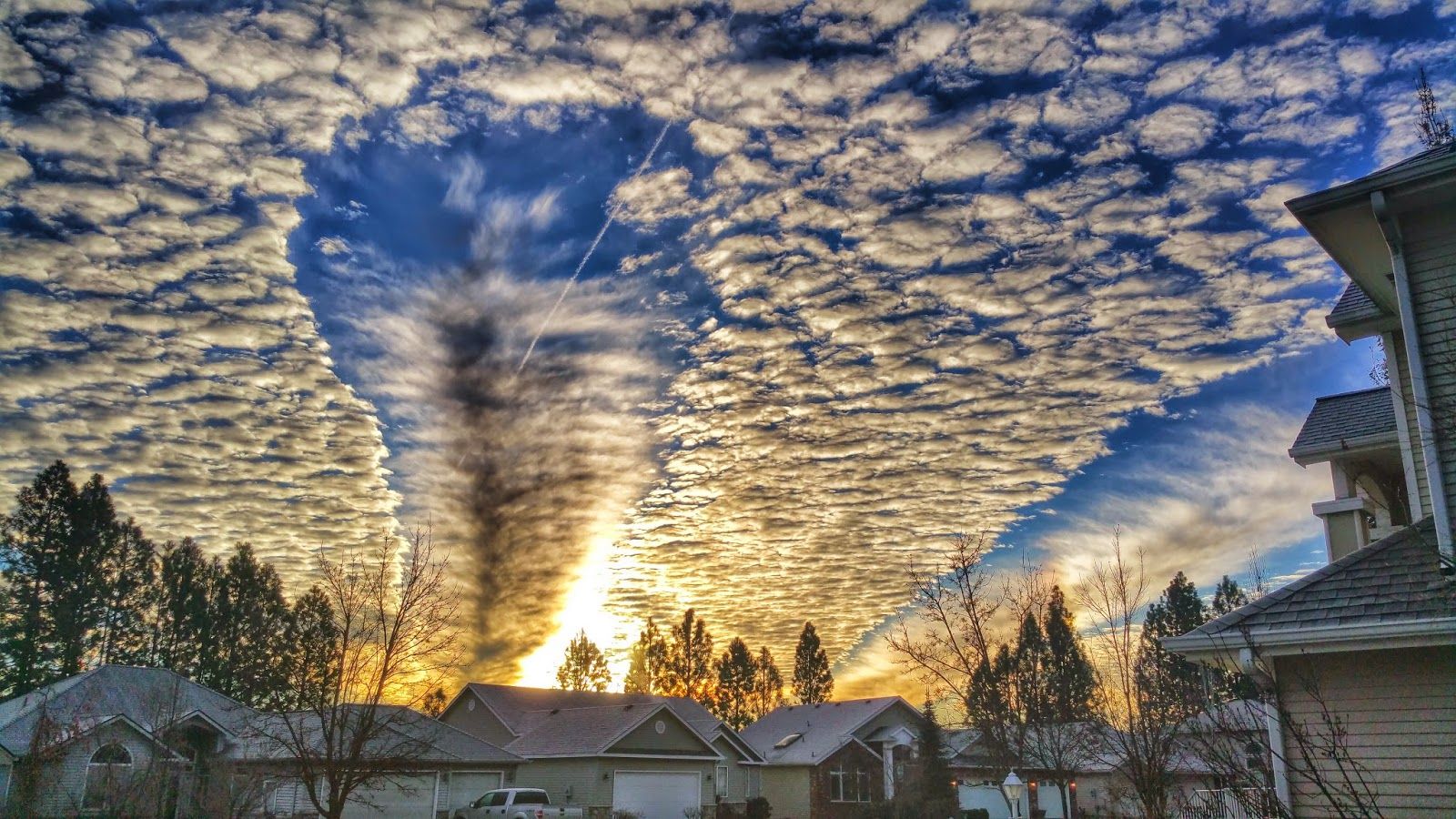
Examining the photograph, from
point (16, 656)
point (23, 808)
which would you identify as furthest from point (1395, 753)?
point (16, 656)

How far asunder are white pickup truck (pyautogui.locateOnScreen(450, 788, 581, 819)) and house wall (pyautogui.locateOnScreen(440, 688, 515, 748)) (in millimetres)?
11400

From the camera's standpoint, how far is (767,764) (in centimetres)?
4616

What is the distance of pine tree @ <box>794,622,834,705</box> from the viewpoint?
278 feet

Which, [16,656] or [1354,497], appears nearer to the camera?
[1354,497]

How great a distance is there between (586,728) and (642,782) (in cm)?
360

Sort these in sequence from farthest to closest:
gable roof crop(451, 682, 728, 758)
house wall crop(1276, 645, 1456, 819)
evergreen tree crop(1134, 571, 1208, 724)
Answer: gable roof crop(451, 682, 728, 758)
evergreen tree crop(1134, 571, 1208, 724)
house wall crop(1276, 645, 1456, 819)

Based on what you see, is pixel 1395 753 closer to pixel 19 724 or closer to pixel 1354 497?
pixel 1354 497

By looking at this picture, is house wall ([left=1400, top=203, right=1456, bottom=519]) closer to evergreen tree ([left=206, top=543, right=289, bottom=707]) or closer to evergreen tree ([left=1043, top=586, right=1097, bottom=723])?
evergreen tree ([left=1043, top=586, right=1097, bottom=723])

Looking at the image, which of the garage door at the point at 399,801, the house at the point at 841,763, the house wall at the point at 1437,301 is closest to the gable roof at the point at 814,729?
the house at the point at 841,763

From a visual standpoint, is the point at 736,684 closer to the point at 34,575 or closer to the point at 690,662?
the point at 690,662

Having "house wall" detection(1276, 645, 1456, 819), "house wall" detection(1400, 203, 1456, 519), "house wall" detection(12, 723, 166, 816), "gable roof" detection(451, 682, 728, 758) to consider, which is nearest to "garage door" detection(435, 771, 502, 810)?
"gable roof" detection(451, 682, 728, 758)

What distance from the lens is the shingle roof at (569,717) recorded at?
38.6m

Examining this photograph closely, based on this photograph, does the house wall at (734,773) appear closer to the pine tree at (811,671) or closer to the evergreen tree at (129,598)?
the evergreen tree at (129,598)

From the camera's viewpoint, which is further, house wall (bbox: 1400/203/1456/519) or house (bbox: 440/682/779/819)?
house (bbox: 440/682/779/819)
